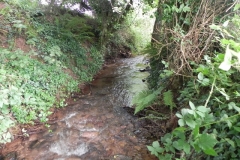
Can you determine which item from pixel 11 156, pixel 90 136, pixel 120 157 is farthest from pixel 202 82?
pixel 11 156

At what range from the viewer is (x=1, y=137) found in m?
3.04

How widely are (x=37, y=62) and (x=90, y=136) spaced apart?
8.35ft

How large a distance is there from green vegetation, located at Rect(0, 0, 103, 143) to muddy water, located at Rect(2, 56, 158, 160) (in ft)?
1.13

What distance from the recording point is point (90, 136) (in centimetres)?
357

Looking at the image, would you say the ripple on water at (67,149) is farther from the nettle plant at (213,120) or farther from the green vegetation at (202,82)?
the nettle plant at (213,120)

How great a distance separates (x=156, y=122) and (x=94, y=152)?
53.5 inches

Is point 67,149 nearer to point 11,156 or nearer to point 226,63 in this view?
point 11,156

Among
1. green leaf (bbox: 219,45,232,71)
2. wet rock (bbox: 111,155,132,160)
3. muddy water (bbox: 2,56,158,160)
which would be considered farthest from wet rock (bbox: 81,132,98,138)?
green leaf (bbox: 219,45,232,71)

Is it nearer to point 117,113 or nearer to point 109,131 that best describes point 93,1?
point 117,113

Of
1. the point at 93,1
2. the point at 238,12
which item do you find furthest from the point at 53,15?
the point at 238,12

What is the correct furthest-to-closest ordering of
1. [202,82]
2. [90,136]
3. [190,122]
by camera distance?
[90,136], [202,82], [190,122]

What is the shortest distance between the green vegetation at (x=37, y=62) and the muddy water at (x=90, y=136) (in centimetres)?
34

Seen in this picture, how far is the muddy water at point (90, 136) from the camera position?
10.0 ft

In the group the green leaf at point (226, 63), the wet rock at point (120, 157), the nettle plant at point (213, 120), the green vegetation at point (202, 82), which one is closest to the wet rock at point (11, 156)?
the wet rock at point (120, 157)
